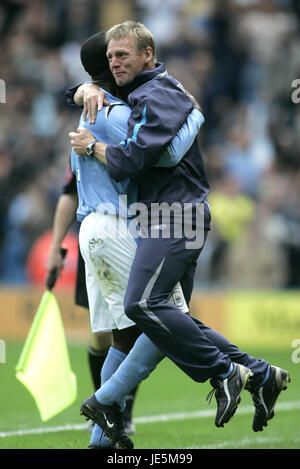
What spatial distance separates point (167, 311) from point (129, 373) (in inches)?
17.8

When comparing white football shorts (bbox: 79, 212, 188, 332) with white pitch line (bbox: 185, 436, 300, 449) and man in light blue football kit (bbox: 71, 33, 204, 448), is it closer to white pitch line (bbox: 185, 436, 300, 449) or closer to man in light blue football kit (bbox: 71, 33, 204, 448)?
man in light blue football kit (bbox: 71, 33, 204, 448)

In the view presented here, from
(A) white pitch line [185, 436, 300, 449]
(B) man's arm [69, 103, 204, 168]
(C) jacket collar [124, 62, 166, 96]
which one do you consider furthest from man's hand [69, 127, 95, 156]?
(A) white pitch line [185, 436, 300, 449]

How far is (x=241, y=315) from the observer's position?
496 inches

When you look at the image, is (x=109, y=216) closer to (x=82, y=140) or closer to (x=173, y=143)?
(x=82, y=140)

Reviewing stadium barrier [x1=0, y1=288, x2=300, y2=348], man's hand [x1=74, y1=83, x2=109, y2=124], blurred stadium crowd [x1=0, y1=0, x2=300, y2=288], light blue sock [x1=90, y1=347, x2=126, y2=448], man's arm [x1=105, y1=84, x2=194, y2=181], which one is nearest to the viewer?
man's arm [x1=105, y1=84, x2=194, y2=181]

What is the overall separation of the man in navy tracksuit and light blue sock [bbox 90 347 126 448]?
282 mm

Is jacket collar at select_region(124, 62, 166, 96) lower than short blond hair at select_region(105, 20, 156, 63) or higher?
lower

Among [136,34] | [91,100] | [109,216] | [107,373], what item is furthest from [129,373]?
[136,34]

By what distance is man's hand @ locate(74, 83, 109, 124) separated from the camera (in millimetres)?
5387

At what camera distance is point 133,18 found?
54.5 feet

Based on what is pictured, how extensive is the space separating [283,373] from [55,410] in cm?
155

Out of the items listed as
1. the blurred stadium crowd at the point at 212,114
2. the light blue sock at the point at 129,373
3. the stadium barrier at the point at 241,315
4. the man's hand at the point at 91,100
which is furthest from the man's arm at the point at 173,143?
the blurred stadium crowd at the point at 212,114

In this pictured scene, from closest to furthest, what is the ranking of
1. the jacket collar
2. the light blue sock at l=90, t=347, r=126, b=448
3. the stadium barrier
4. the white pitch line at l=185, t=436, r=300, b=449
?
the jacket collar
the light blue sock at l=90, t=347, r=126, b=448
the white pitch line at l=185, t=436, r=300, b=449
the stadium barrier

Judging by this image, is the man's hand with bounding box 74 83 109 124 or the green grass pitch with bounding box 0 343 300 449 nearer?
the man's hand with bounding box 74 83 109 124
